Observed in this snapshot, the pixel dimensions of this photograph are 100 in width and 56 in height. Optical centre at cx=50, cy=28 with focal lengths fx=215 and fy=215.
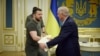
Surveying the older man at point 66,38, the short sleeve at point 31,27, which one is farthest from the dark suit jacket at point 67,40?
the short sleeve at point 31,27

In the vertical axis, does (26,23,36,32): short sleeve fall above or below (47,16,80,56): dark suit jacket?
above

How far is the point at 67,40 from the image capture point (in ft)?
10.5

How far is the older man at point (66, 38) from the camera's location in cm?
312

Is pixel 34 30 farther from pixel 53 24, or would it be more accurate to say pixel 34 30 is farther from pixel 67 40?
pixel 53 24

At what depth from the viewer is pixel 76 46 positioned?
3246mm

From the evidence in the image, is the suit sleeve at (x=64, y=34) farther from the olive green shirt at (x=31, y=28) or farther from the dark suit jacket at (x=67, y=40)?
the olive green shirt at (x=31, y=28)

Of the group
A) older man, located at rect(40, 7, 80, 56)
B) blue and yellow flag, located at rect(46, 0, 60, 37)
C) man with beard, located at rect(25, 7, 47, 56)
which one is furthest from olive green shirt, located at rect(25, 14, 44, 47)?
blue and yellow flag, located at rect(46, 0, 60, 37)

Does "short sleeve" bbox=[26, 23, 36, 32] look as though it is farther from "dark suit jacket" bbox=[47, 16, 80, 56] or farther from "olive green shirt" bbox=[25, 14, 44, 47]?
"dark suit jacket" bbox=[47, 16, 80, 56]

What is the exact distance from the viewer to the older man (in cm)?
312

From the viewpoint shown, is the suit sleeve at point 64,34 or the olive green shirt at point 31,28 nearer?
the suit sleeve at point 64,34

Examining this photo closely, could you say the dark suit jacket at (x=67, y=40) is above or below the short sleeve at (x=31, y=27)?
below

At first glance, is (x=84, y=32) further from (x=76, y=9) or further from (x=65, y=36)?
(x=65, y=36)

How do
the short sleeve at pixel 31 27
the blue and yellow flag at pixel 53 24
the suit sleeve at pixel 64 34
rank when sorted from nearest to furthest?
the suit sleeve at pixel 64 34, the short sleeve at pixel 31 27, the blue and yellow flag at pixel 53 24

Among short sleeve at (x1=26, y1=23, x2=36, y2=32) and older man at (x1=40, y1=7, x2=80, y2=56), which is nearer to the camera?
older man at (x1=40, y1=7, x2=80, y2=56)
